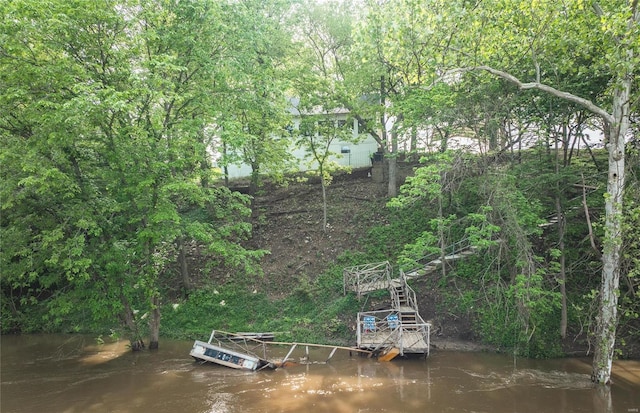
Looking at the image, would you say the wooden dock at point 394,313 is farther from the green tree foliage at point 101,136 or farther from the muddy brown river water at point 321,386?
the green tree foliage at point 101,136

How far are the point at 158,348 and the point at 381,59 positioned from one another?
15.8 meters

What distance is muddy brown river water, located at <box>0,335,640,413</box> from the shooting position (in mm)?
10008

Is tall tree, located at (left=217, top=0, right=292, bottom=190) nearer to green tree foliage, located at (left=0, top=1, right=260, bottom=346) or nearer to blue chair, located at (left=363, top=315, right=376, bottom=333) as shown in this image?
green tree foliage, located at (left=0, top=1, right=260, bottom=346)

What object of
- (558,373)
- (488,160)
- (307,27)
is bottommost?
(558,373)

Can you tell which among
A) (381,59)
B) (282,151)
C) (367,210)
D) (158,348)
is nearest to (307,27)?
(381,59)

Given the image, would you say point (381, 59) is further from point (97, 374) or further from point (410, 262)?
point (97, 374)

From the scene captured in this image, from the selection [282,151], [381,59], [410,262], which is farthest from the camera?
[282,151]

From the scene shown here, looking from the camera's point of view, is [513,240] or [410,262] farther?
[410,262]

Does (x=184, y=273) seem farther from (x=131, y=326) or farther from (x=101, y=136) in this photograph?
(x=101, y=136)

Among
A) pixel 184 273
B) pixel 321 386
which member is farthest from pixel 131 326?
pixel 321 386

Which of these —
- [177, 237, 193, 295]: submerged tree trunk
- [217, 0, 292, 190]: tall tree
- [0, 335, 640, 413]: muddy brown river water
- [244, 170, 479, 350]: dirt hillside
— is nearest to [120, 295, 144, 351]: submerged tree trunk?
[0, 335, 640, 413]: muddy brown river water

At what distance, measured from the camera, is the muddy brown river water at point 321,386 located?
32.8ft

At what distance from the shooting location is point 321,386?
11.2 metres

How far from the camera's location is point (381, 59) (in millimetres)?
18750
